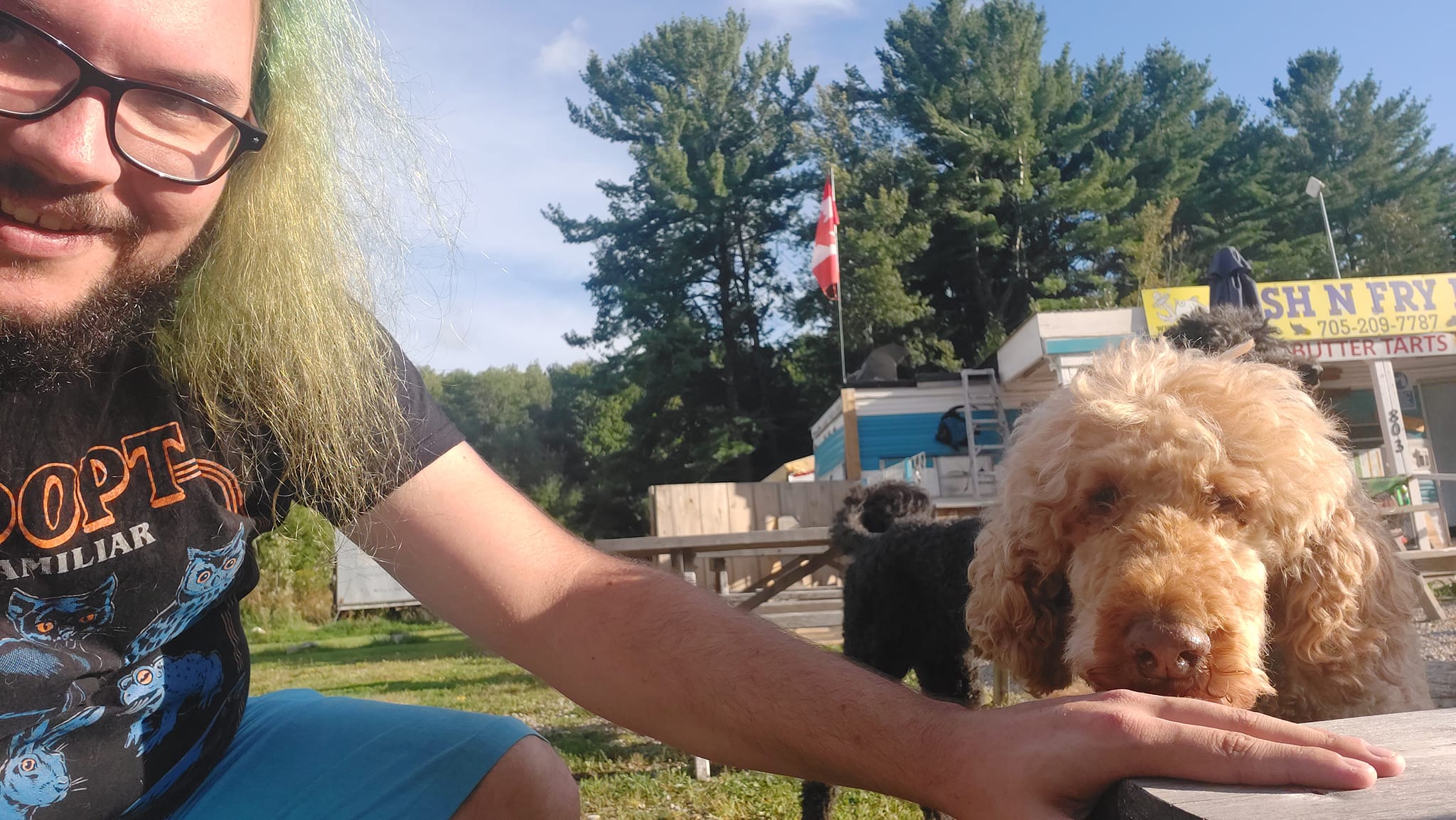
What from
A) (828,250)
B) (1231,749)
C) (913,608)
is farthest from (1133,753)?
(828,250)

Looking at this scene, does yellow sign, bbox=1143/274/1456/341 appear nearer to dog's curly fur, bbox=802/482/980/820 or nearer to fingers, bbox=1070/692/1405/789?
dog's curly fur, bbox=802/482/980/820

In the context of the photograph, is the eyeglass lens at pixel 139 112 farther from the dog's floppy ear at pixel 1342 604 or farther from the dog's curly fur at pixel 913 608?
the dog's curly fur at pixel 913 608

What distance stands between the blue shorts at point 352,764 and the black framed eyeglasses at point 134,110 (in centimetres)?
86

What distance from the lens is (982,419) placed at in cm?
1827

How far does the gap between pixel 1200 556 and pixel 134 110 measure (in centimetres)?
176

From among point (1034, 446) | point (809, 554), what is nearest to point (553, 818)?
point (1034, 446)

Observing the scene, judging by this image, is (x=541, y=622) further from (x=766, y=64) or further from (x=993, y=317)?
(x=766, y=64)

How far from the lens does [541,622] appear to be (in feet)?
4.58

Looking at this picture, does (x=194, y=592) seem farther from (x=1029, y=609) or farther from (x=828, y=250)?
(x=828, y=250)

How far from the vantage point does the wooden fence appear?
39.2 feet

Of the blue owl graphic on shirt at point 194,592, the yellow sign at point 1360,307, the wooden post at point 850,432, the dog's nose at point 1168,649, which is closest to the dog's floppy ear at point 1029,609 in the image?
the dog's nose at point 1168,649

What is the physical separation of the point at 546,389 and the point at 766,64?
1698cm

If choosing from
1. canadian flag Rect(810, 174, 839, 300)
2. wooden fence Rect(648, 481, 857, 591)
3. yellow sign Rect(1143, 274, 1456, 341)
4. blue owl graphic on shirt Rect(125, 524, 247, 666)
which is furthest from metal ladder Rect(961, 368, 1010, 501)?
blue owl graphic on shirt Rect(125, 524, 247, 666)

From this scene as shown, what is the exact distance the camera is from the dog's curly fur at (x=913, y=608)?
10.2ft
